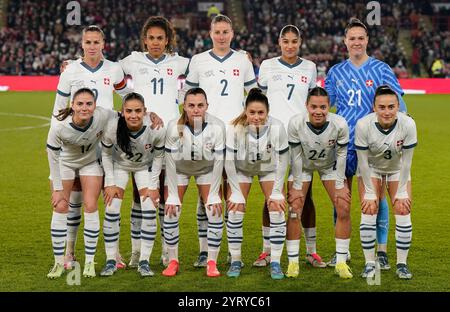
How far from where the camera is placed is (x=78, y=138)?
22.7ft

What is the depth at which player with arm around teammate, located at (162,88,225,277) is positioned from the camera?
22.6 feet

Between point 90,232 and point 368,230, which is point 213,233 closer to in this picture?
point 90,232

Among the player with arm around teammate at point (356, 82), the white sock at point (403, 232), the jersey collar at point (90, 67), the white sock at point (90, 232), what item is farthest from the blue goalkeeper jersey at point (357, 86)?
the white sock at point (90, 232)

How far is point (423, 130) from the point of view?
17.8 meters

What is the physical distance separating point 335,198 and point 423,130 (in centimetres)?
1130

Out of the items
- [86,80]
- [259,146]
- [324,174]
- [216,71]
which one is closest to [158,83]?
[216,71]

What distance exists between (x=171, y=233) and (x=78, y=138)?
1123mm

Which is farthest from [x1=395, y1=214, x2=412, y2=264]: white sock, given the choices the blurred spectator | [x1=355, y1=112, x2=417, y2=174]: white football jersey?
the blurred spectator

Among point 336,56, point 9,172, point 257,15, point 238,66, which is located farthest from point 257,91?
point 257,15

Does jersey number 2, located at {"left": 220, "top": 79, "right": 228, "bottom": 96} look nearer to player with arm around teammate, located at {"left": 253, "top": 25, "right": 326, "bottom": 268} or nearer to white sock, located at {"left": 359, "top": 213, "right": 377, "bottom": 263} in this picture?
player with arm around teammate, located at {"left": 253, "top": 25, "right": 326, "bottom": 268}

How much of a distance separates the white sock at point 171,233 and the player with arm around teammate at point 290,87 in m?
0.77

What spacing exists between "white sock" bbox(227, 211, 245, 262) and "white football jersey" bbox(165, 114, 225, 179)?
0.50m

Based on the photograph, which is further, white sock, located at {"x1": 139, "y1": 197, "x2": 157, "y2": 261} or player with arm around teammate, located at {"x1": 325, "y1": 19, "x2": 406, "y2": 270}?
player with arm around teammate, located at {"x1": 325, "y1": 19, "x2": 406, "y2": 270}

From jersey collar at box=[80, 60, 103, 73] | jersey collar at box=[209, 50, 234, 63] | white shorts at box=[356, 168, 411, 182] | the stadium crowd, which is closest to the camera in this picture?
white shorts at box=[356, 168, 411, 182]
